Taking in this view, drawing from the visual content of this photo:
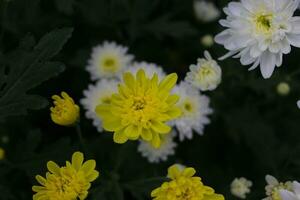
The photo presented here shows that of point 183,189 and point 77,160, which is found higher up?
point 77,160

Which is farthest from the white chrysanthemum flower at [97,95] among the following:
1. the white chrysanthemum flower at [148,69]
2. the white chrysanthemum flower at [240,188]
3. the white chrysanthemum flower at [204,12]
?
the white chrysanthemum flower at [204,12]

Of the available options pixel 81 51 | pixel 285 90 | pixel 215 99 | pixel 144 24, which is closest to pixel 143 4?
pixel 144 24

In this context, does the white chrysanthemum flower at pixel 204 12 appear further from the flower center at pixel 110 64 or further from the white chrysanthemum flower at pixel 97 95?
the white chrysanthemum flower at pixel 97 95

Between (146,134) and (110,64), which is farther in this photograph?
(110,64)

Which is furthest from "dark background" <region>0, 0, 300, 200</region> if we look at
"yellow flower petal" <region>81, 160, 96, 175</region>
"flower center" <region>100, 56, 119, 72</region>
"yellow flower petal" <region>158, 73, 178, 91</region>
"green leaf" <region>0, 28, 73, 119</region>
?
"yellow flower petal" <region>158, 73, 178, 91</region>

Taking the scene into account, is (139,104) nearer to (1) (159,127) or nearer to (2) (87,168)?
(1) (159,127)

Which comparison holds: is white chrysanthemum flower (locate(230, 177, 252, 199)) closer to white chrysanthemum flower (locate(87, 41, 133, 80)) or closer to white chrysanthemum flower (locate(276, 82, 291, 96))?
white chrysanthemum flower (locate(276, 82, 291, 96))

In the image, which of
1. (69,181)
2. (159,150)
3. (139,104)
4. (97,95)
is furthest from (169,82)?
(97,95)
